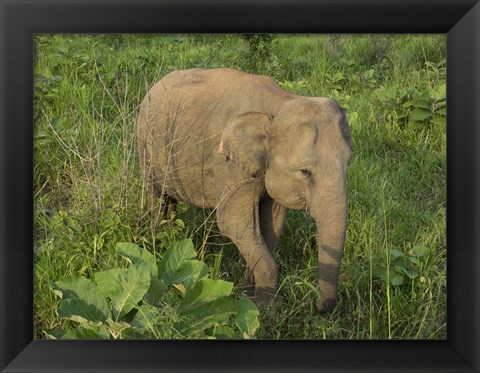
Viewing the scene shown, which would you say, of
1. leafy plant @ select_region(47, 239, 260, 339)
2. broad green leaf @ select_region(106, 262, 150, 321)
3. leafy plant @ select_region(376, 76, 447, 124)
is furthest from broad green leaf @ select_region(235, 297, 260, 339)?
leafy plant @ select_region(376, 76, 447, 124)

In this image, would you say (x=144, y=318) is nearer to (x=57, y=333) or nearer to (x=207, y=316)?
(x=207, y=316)

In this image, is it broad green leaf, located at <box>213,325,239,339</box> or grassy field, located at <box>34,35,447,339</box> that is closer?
broad green leaf, located at <box>213,325,239,339</box>

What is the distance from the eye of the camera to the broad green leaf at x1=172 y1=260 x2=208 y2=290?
377cm

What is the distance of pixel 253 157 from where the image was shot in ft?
13.9

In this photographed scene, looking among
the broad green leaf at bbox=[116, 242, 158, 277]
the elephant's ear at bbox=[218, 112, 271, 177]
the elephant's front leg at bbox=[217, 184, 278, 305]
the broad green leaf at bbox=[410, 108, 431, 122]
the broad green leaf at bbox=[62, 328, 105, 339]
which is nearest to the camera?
the broad green leaf at bbox=[62, 328, 105, 339]

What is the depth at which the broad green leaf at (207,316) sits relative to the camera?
3.63 m

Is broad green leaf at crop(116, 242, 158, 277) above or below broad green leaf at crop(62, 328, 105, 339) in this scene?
above

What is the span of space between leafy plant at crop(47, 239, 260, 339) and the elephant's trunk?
19.1 inches

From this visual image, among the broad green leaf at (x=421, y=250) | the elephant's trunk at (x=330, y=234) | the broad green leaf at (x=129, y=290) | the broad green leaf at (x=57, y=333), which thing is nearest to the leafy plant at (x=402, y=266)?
the broad green leaf at (x=421, y=250)

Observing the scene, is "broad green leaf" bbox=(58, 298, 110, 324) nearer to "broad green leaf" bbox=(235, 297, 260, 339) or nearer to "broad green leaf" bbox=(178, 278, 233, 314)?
"broad green leaf" bbox=(178, 278, 233, 314)
